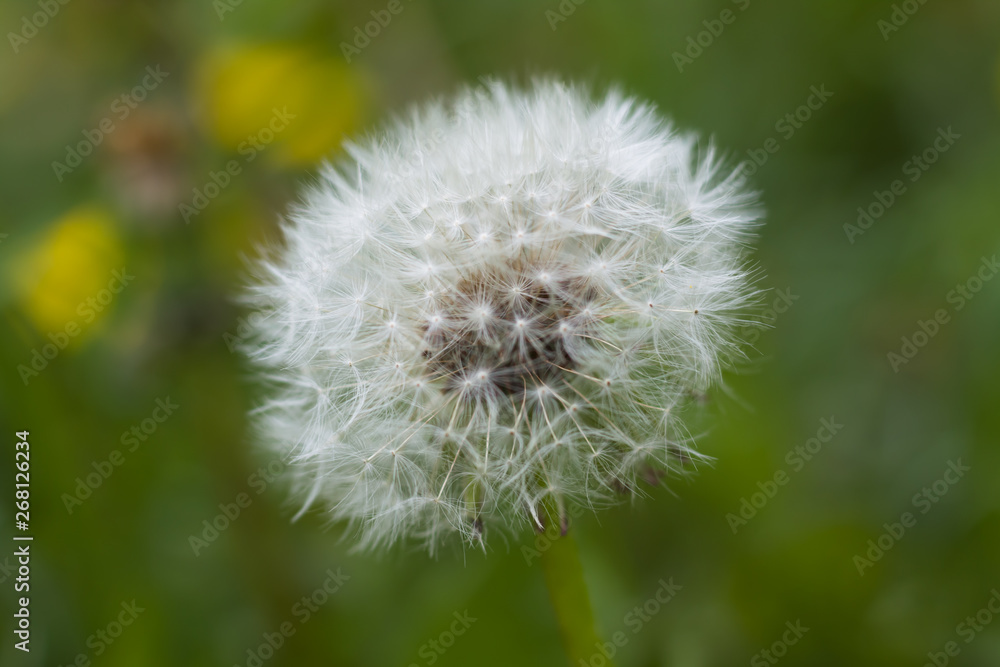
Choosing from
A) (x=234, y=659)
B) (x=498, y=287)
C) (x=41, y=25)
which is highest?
(x=498, y=287)

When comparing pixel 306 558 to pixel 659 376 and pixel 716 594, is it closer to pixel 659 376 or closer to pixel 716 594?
pixel 716 594

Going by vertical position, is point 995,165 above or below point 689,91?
above

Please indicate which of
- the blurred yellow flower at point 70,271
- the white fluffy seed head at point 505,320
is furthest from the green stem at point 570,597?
the blurred yellow flower at point 70,271

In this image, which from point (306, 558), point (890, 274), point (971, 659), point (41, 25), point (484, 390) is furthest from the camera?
point (41, 25)

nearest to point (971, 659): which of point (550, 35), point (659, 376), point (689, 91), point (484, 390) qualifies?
point (659, 376)

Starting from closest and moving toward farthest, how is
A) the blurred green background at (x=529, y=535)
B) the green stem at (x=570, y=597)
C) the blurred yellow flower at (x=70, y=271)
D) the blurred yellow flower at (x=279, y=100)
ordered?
the green stem at (x=570, y=597)
the blurred green background at (x=529, y=535)
the blurred yellow flower at (x=70, y=271)
the blurred yellow flower at (x=279, y=100)

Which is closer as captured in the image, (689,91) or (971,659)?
(971,659)

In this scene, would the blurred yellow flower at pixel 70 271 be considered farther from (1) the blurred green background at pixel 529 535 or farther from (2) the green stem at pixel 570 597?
(2) the green stem at pixel 570 597

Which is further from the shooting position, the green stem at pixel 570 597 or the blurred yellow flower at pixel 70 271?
the blurred yellow flower at pixel 70 271
